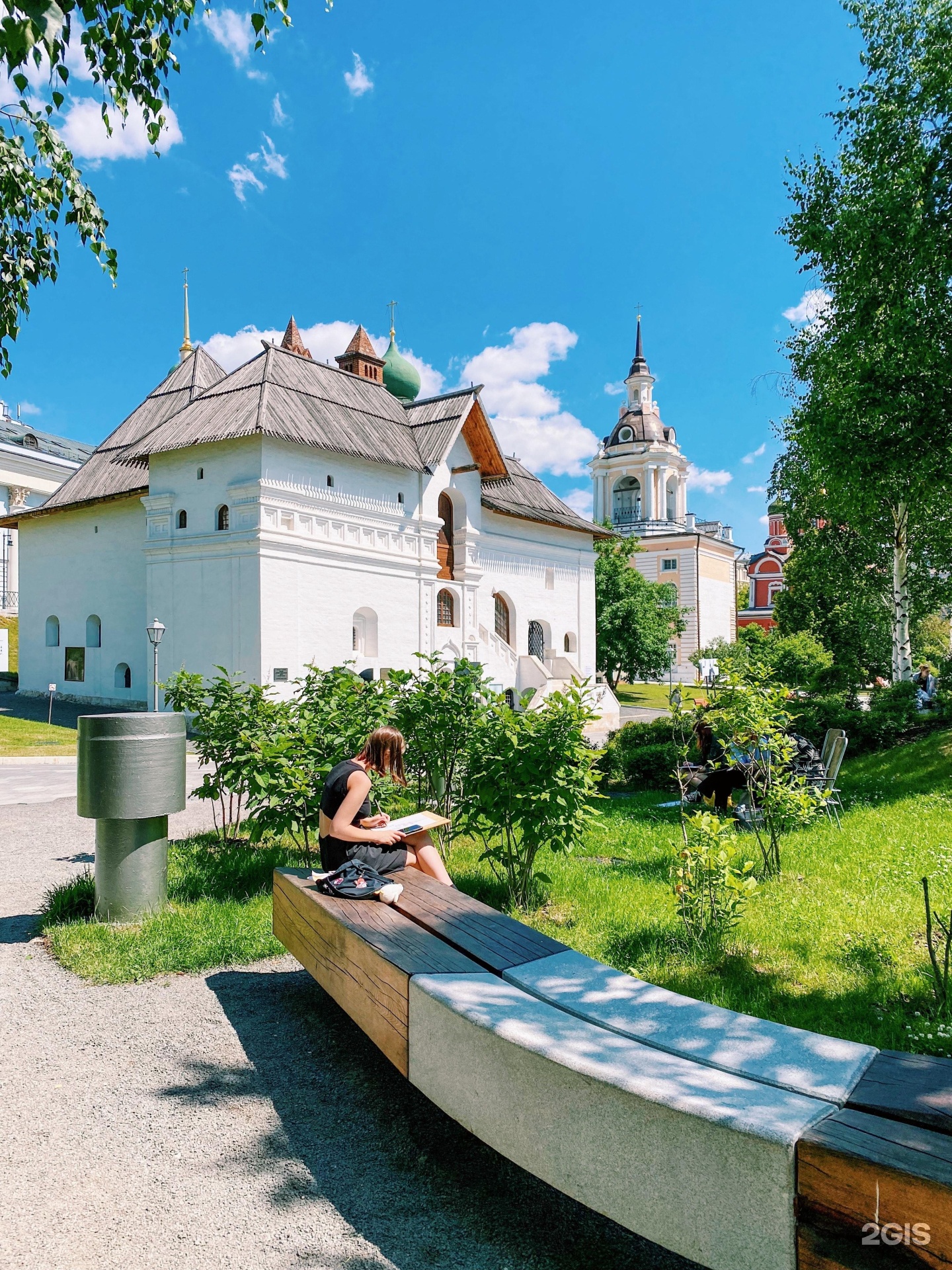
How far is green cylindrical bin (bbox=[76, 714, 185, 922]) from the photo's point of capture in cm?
538

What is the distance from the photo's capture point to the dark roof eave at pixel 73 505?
995 inches

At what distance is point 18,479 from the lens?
43844mm

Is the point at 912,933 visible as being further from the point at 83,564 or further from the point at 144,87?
the point at 83,564

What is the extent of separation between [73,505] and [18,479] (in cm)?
2065

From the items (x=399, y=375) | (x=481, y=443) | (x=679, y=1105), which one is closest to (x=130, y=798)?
(x=679, y=1105)

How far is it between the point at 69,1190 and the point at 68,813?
28.6ft

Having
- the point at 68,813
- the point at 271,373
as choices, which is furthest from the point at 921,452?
the point at 271,373

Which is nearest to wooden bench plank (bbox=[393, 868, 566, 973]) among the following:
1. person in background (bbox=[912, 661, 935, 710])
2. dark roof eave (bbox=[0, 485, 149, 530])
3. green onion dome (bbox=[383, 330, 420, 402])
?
person in background (bbox=[912, 661, 935, 710])

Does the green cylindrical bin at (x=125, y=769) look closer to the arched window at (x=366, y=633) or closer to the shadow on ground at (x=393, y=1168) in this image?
the shadow on ground at (x=393, y=1168)

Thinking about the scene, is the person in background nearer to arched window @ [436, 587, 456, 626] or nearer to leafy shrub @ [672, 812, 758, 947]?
leafy shrub @ [672, 812, 758, 947]

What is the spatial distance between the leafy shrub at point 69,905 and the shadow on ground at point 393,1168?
216 centimetres

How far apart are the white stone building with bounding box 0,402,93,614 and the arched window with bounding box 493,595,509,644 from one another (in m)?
24.0

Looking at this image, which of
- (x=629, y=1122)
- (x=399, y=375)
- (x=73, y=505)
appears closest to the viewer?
(x=629, y=1122)

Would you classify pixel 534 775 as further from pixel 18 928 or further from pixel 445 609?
pixel 445 609
